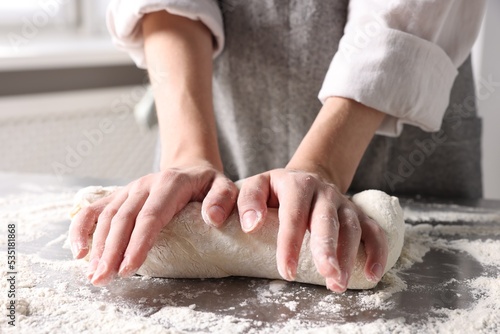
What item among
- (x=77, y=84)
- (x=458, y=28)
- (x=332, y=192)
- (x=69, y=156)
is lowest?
(x=69, y=156)

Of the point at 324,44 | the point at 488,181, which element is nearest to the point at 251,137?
the point at 324,44

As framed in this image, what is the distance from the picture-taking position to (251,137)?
3.82 feet

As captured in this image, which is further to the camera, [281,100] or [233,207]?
[281,100]

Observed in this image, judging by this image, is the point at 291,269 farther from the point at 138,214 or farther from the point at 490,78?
the point at 490,78

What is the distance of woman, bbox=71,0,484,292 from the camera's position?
2.19 feet

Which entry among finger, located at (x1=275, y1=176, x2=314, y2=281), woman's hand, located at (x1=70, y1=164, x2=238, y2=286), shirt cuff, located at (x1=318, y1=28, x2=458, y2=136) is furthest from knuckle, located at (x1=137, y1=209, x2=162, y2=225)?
shirt cuff, located at (x1=318, y1=28, x2=458, y2=136)

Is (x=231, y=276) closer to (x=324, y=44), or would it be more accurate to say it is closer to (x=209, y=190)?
(x=209, y=190)

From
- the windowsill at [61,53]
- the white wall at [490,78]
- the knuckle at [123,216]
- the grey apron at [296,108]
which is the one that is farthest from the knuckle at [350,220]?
the windowsill at [61,53]

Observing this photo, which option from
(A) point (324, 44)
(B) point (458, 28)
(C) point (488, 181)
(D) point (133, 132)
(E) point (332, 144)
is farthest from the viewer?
(D) point (133, 132)

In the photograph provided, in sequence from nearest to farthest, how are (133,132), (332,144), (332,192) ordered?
(332,192), (332,144), (133,132)

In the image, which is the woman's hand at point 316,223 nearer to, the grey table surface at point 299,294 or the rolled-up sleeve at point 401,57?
the grey table surface at point 299,294

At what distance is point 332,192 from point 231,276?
15 cm

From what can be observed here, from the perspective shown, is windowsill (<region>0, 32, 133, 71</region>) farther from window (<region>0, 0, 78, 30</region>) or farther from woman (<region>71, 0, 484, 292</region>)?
woman (<region>71, 0, 484, 292</region>)

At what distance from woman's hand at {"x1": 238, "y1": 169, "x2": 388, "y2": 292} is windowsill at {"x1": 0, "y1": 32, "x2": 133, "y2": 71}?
1484 mm
